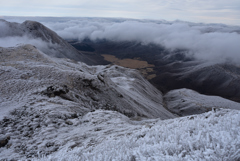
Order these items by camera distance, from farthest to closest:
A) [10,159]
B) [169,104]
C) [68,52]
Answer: [68,52] < [169,104] < [10,159]

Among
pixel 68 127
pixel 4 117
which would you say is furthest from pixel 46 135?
pixel 4 117

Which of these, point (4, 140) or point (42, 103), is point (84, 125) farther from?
point (42, 103)

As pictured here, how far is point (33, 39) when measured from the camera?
121m

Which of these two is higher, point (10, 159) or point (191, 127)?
point (191, 127)

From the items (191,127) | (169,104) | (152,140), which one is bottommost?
(169,104)

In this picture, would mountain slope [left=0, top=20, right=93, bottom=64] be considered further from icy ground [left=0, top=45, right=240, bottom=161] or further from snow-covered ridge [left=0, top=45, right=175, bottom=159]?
icy ground [left=0, top=45, right=240, bottom=161]

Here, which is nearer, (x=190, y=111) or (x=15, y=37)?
(x=190, y=111)

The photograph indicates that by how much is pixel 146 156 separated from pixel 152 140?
122 cm

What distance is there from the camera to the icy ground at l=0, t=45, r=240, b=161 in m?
4.16

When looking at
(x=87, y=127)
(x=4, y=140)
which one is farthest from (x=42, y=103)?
(x=87, y=127)

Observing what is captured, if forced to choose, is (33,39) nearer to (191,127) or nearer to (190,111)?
(190,111)

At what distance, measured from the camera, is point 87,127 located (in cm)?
1070

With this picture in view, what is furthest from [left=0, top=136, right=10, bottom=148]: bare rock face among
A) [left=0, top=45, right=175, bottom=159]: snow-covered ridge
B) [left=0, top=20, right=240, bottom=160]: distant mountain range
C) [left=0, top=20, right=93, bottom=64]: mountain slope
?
[left=0, top=20, right=93, bottom=64]: mountain slope

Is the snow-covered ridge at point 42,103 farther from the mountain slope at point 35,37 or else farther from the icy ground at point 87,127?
the mountain slope at point 35,37
